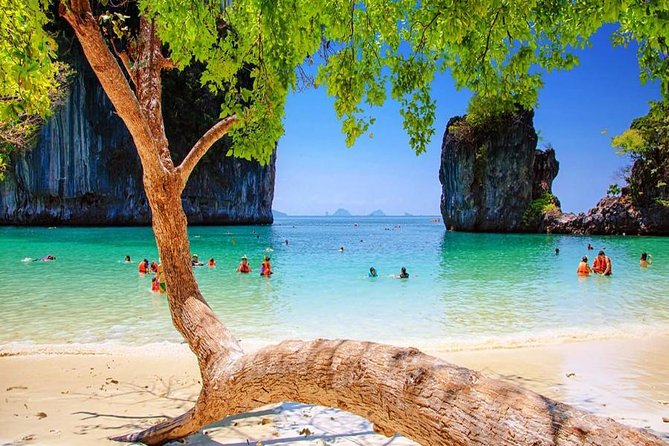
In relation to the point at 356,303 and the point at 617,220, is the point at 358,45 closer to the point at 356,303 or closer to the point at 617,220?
the point at 356,303

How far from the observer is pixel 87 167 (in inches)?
2110

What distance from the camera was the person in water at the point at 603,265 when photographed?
17.9 metres

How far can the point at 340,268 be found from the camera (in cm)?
2123

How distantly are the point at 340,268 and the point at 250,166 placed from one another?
5215cm

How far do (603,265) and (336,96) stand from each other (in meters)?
17.7

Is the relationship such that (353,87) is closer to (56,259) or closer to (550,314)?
(550,314)

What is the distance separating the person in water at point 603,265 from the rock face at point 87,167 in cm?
5053

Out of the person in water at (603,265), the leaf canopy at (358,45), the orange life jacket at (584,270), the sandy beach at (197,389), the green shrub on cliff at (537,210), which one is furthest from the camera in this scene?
the green shrub on cliff at (537,210)

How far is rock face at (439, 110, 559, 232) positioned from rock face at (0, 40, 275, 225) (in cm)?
3164

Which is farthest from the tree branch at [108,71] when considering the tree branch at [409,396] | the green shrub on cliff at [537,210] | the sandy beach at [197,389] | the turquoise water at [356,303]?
the green shrub on cliff at [537,210]

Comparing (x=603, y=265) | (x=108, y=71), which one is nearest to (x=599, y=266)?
(x=603, y=265)

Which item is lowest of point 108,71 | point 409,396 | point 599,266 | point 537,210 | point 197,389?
point 197,389

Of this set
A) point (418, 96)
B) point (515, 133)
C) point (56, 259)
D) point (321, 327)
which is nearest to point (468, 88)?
point (418, 96)

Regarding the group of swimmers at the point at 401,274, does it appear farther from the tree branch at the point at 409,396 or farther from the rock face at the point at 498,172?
the rock face at the point at 498,172
